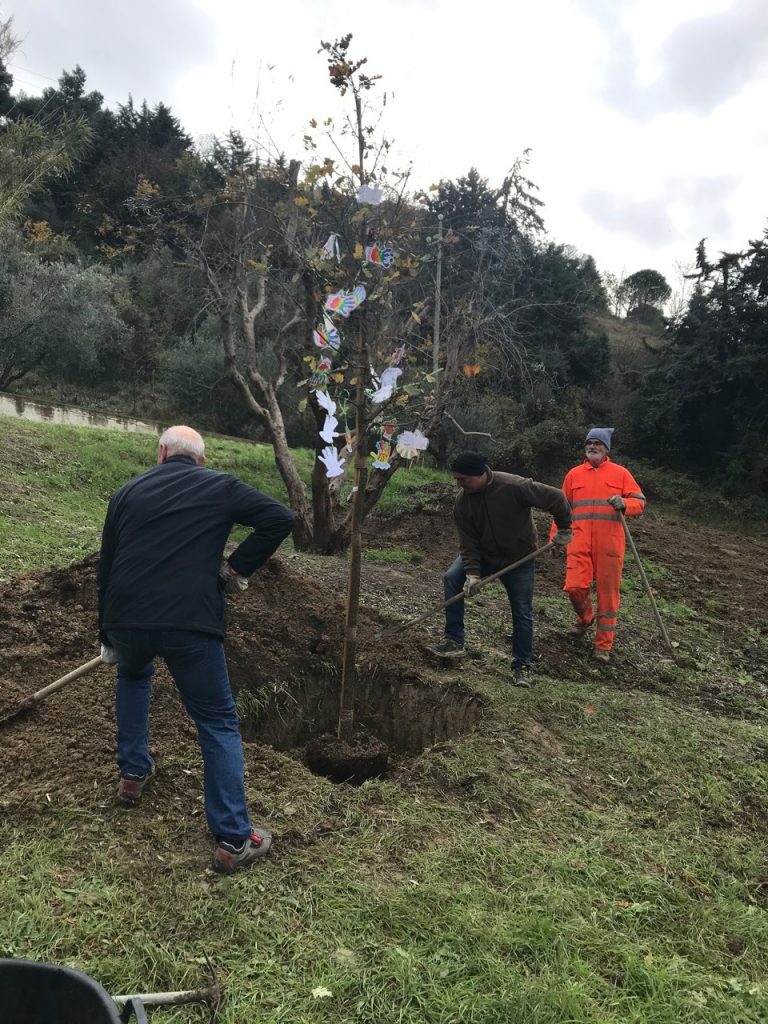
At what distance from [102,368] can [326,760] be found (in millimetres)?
19417

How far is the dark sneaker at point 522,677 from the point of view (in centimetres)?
523

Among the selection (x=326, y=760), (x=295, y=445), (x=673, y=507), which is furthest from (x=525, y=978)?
(x=295, y=445)

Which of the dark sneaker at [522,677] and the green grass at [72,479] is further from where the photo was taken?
the green grass at [72,479]

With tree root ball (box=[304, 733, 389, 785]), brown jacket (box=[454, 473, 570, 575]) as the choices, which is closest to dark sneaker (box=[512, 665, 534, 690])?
brown jacket (box=[454, 473, 570, 575])

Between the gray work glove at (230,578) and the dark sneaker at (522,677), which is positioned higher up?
the gray work glove at (230,578)

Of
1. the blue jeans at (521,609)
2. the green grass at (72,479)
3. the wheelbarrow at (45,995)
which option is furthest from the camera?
the green grass at (72,479)

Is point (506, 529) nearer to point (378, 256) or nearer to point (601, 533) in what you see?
point (601, 533)

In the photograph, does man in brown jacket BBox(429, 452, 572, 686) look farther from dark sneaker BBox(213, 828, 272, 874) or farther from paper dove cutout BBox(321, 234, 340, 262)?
dark sneaker BBox(213, 828, 272, 874)

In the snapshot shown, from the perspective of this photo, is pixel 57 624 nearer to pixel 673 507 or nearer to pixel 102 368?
pixel 673 507

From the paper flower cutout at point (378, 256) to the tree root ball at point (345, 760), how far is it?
2667mm

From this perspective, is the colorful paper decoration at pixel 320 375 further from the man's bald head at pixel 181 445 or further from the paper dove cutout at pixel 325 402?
the man's bald head at pixel 181 445

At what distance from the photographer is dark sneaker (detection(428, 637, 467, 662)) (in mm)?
5508

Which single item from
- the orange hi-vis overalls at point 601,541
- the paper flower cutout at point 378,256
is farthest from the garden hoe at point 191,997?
the orange hi-vis overalls at point 601,541

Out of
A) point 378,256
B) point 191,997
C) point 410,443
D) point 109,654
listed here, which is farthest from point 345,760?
point 378,256
